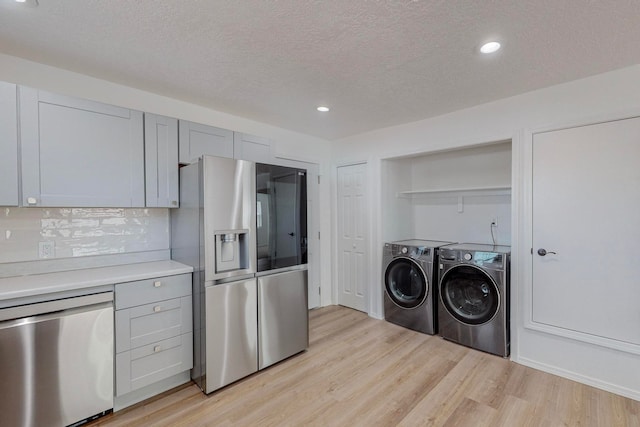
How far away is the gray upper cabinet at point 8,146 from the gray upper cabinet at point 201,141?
102 cm

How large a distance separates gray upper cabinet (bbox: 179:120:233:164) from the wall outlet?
1132 millimetres

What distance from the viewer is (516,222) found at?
2670 mm

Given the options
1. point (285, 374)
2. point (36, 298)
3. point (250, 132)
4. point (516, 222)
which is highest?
point (250, 132)

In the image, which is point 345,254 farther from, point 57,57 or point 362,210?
point 57,57

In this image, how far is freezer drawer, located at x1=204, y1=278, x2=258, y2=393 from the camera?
86.7 inches

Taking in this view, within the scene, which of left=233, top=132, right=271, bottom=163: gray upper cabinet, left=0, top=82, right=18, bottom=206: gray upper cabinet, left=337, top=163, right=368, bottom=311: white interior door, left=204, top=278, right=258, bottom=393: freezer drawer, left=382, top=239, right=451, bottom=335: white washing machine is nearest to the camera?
left=0, top=82, right=18, bottom=206: gray upper cabinet

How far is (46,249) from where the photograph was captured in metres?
2.17

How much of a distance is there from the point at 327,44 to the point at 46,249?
2.51 metres

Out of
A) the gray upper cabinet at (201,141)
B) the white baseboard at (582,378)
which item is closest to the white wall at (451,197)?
the white baseboard at (582,378)

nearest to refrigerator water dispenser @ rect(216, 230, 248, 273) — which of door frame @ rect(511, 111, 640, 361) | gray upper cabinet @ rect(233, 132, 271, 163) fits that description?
gray upper cabinet @ rect(233, 132, 271, 163)

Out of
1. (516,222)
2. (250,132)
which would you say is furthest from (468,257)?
(250,132)

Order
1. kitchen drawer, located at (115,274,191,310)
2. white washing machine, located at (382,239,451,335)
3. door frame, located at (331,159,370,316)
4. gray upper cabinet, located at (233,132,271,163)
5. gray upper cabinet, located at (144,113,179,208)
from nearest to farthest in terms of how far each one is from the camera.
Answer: kitchen drawer, located at (115,274,191,310) < gray upper cabinet, located at (144,113,179,208) < gray upper cabinet, located at (233,132,271,163) < white washing machine, located at (382,239,451,335) < door frame, located at (331,159,370,316)

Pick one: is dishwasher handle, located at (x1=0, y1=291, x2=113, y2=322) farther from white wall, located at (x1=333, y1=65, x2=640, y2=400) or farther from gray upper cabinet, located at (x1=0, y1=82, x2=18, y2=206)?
white wall, located at (x1=333, y1=65, x2=640, y2=400)

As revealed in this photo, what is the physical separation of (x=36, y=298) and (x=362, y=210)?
3193mm
